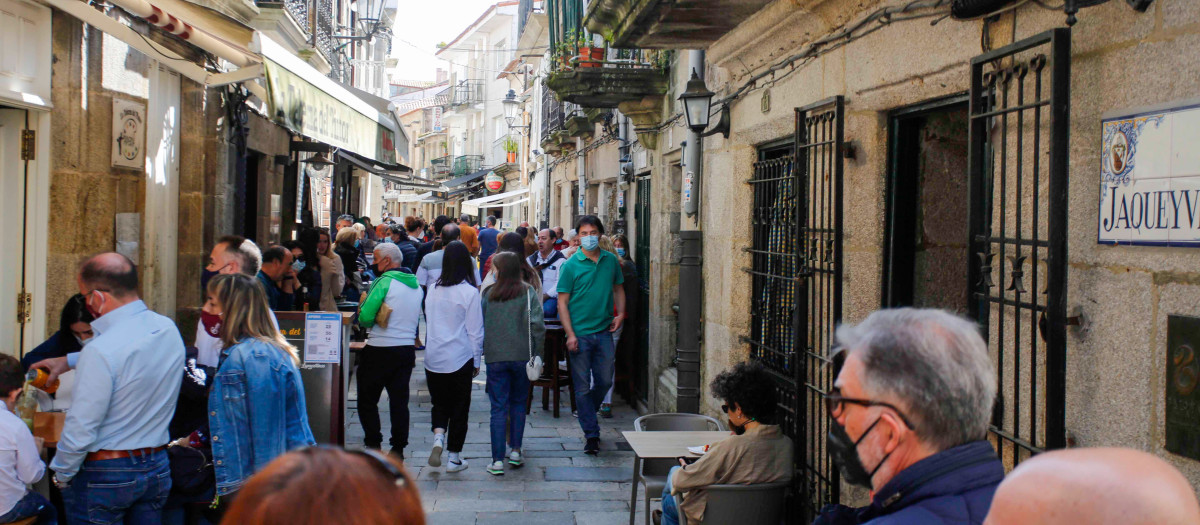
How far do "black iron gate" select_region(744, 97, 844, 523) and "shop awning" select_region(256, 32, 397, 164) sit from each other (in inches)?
112

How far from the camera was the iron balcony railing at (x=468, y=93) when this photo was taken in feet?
150

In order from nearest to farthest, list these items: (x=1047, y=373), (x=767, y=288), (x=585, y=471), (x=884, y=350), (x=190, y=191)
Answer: (x=884, y=350)
(x=1047, y=373)
(x=767, y=288)
(x=585, y=471)
(x=190, y=191)

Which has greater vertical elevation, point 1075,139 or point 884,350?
point 1075,139

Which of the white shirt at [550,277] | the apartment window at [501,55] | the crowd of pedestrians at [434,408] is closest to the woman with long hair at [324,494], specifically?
the crowd of pedestrians at [434,408]

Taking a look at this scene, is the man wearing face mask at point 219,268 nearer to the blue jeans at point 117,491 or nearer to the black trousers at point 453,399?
the blue jeans at point 117,491

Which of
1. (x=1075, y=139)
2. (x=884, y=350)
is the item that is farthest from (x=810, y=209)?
A: (x=884, y=350)

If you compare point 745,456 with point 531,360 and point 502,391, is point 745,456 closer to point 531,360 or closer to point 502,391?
point 531,360

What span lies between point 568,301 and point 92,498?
4629 millimetres

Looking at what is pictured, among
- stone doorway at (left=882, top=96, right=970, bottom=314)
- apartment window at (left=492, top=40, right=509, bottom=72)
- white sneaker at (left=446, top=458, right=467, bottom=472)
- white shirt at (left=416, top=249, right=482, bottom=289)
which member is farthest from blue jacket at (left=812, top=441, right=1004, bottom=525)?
apartment window at (left=492, top=40, right=509, bottom=72)

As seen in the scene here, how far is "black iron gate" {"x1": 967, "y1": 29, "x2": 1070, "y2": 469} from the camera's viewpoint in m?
3.02

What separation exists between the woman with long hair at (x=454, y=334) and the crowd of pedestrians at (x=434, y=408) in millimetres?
13

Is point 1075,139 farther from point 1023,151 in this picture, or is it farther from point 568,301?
point 568,301

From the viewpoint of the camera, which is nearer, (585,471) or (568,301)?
(585,471)

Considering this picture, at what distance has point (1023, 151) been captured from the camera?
136 inches
